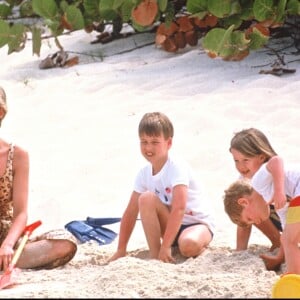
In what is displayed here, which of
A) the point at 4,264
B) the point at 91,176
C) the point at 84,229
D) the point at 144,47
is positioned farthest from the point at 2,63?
the point at 4,264

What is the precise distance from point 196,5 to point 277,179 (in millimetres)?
2396

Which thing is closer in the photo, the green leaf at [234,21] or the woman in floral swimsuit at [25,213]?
the woman in floral swimsuit at [25,213]

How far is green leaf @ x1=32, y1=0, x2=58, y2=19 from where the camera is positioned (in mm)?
5770

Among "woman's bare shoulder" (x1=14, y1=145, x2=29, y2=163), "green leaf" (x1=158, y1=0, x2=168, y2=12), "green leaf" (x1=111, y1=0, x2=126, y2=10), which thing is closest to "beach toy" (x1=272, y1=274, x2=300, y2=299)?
"woman's bare shoulder" (x1=14, y1=145, x2=29, y2=163)

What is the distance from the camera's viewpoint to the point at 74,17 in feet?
19.3

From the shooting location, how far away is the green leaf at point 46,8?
5.77m

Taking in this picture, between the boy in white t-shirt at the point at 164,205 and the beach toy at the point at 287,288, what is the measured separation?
1029 mm

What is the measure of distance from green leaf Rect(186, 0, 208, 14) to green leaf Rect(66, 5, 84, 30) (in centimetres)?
77

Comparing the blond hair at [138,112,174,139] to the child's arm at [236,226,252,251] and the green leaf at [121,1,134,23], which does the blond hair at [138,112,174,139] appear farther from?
the green leaf at [121,1,134,23]

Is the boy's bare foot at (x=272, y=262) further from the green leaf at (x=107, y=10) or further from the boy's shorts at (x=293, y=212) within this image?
the green leaf at (x=107, y=10)

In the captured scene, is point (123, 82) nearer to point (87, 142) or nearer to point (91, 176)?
point (87, 142)

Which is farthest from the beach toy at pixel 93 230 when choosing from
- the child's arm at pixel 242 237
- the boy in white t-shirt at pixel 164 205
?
the child's arm at pixel 242 237

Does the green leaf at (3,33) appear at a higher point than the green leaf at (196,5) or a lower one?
lower

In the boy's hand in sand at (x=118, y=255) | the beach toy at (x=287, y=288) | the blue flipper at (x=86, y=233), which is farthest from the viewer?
the blue flipper at (x=86, y=233)
